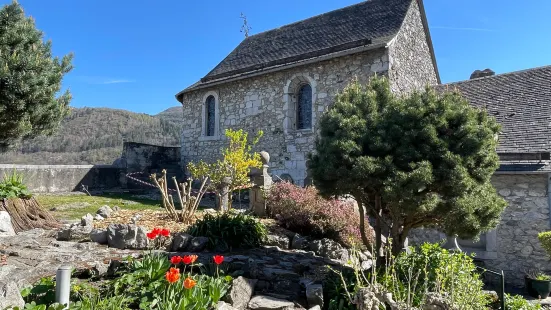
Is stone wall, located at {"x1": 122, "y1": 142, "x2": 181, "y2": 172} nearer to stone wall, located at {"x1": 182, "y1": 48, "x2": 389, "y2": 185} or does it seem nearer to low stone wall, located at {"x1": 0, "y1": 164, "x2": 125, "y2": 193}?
low stone wall, located at {"x1": 0, "y1": 164, "x2": 125, "y2": 193}

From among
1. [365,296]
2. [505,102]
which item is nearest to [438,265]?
[365,296]

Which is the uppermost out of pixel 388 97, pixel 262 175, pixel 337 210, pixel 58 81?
pixel 58 81

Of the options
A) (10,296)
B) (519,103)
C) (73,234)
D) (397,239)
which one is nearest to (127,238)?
(73,234)

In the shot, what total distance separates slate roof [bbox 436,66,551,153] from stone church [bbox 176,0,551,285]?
0.08ft

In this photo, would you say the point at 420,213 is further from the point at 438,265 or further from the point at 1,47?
the point at 1,47

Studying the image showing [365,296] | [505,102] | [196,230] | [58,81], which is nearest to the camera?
[365,296]

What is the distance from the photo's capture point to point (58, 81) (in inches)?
299

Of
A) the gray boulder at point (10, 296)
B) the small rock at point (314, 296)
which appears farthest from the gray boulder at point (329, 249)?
A: the gray boulder at point (10, 296)

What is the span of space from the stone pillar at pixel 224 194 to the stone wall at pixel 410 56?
6.17 meters

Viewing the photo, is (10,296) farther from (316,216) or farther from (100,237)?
(316,216)

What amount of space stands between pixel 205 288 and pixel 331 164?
2.05m

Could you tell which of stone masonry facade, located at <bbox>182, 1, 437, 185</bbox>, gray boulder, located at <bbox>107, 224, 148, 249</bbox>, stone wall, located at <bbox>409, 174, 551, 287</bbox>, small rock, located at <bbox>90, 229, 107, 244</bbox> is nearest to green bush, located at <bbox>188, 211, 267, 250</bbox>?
gray boulder, located at <bbox>107, 224, 148, 249</bbox>

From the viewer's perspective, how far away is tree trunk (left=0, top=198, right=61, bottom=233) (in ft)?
20.3

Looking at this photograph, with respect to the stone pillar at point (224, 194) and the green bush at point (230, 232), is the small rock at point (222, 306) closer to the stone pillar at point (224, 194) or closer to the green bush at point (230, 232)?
the green bush at point (230, 232)
